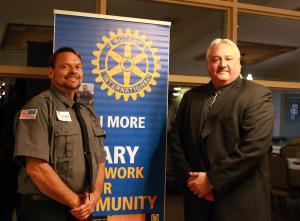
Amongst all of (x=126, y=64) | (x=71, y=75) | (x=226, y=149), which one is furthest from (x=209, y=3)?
(x=71, y=75)

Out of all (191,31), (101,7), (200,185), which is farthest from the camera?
(191,31)

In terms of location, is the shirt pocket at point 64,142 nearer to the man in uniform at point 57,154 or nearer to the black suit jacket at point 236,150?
the man in uniform at point 57,154

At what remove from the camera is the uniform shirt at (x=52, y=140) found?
165 centimetres

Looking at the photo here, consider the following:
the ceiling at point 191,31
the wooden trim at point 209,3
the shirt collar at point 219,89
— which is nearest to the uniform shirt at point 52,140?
the shirt collar at point 219,89

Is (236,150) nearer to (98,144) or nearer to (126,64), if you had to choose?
(98,144)

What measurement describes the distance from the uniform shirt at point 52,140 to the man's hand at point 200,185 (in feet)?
1.79

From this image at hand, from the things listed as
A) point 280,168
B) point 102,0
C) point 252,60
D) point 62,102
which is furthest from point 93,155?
point 252,60

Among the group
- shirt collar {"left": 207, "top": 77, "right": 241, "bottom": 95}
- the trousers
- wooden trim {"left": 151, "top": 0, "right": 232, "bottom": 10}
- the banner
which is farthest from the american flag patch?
wooden trim {"left": 151, "top": 0, "right": 232, "bottom": 10}

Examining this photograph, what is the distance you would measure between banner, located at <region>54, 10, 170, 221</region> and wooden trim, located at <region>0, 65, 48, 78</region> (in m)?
0.42

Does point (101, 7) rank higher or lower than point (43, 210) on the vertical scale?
higher

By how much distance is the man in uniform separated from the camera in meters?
1.65

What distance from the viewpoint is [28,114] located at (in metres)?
1.70

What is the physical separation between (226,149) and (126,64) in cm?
90

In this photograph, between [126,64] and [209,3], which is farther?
[209,3]
